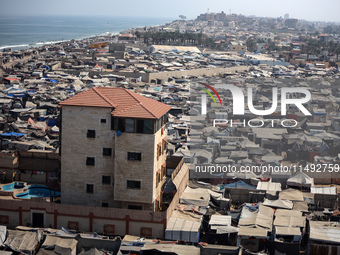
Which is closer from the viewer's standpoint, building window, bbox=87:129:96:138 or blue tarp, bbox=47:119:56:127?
building window, bbox=87:129:96:138

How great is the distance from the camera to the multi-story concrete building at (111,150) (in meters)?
16.4

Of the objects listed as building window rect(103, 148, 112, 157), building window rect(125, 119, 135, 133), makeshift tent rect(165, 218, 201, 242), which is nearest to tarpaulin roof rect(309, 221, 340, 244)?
makeshift tent rect(165, 218, 201, 242)

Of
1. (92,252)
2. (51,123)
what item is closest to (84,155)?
(92,252)

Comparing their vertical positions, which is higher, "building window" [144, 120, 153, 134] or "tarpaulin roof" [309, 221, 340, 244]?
"building window" [144, 120, 153, 134]

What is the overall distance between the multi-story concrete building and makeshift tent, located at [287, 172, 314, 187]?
5527 mm

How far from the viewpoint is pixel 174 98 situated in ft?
137

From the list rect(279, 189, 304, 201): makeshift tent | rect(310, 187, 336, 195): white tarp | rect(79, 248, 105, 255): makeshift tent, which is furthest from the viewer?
rect(310, 187, 336, 195): white tarp

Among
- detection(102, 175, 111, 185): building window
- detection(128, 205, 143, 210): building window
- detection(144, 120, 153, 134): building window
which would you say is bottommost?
detection(128, 205, 143, 210): building window

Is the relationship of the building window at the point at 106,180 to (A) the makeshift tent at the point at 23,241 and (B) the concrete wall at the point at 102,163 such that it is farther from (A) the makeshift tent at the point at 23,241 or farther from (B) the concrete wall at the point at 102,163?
(A) the makeshift tent at the point at 23,241

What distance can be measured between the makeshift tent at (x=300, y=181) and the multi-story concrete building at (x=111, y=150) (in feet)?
18.1

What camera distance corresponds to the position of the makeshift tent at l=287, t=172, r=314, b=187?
2028 centimetres

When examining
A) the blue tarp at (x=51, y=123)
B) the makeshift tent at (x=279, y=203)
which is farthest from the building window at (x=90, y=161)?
the blue tarp at (x=51, y=123)

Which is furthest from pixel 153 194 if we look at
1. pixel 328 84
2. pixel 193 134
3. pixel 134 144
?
pixel 328 84

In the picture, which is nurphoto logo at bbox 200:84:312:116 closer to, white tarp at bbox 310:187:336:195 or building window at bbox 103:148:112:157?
white tarp at bbox 310:187:336:195
